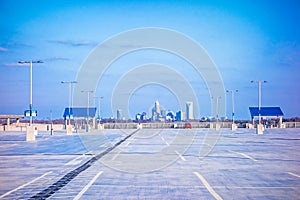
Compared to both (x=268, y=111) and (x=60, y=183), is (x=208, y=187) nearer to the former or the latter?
(x=60, y=183)

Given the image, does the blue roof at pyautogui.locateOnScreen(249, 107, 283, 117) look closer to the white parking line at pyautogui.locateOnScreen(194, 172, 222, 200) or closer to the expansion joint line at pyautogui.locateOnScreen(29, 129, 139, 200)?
the expansion joint line at pyautogui.locateOnScreen(29, 129, 139, 200)

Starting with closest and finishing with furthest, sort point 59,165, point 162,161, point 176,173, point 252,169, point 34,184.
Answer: point 34,184, point 176,173, point 252,169, point 59,165, point 162,161

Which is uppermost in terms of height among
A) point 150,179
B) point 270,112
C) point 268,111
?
point 268,111

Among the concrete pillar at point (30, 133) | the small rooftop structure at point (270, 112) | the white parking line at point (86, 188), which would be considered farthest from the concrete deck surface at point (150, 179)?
the small rooftop structure at point (270, 112)

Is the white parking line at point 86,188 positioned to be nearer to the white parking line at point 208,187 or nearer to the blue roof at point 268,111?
the white parking line at point 208,187

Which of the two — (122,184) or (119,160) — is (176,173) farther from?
(119,160)

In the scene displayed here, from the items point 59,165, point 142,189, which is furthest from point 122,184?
point 59,165

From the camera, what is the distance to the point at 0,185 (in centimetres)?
1359

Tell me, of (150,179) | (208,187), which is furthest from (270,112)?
(208,187)

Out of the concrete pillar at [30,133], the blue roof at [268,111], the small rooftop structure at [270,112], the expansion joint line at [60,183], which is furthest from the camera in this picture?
the blue roof at [268,111]

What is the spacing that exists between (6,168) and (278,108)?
319 feet

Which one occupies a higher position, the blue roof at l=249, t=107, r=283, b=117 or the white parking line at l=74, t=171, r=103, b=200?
the blue roof at l=249, t=107, r=283, b=117

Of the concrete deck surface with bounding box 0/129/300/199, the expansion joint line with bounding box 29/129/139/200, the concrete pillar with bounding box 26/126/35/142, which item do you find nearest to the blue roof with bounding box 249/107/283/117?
the concrete pillar with bounding box 26/126/35/142

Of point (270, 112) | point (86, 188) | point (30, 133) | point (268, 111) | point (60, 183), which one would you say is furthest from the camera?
point (268, 111)
